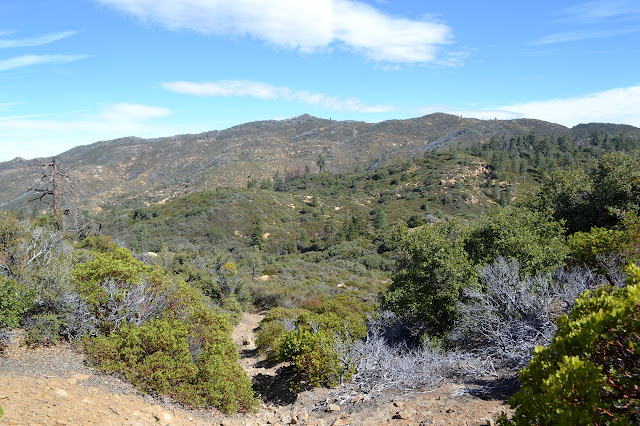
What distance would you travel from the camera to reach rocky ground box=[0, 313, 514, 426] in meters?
5.01

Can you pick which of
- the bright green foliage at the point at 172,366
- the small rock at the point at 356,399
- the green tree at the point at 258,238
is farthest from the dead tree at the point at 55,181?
the green tree at the point at 258,238

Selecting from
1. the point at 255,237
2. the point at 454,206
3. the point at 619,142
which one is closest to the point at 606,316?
the point at 255,237

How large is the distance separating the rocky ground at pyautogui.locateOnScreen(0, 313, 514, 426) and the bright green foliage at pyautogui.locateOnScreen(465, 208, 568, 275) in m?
4.25

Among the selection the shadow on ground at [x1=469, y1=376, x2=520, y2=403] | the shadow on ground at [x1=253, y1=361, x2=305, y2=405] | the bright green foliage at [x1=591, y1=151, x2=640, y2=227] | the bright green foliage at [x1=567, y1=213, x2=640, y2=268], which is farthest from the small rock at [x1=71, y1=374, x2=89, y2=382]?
the bright green foliage at [x1=591, y1=151, x2=640, y2=227]

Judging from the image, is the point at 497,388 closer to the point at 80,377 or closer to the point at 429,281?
the point at 429,281

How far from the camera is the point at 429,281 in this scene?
9.82 m

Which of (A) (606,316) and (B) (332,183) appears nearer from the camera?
(A) (606,316)

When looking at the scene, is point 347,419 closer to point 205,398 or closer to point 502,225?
point 205,398

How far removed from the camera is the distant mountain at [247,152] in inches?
3243

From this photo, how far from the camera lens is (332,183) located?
75688 millimetres

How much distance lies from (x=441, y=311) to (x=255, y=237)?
33.5 m

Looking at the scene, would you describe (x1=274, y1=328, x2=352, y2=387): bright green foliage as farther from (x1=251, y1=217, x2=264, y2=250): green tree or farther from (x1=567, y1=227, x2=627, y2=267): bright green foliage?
(x1=251, y1=217, x2=264, y2=250): green tree

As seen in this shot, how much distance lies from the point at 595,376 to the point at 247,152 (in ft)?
341

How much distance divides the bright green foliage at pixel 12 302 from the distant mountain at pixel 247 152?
67687mm
